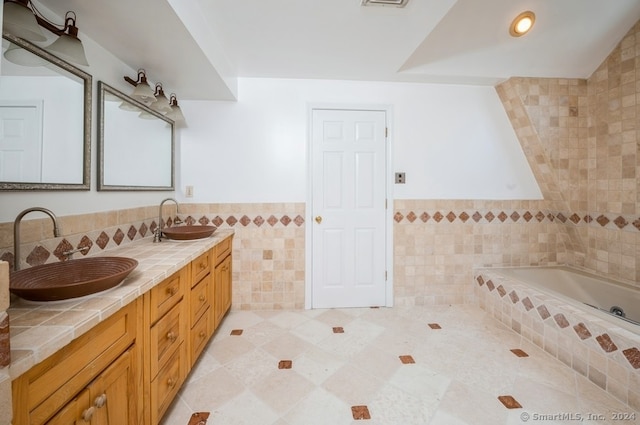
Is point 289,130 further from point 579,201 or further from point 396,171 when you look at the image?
point 579,201

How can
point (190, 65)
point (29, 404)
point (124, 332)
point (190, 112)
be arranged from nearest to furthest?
point (29, 404)
point (124, 332)
point (190, 65)
point (190, 112)

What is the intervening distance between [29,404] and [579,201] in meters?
3.89

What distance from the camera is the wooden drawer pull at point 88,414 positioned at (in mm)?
809

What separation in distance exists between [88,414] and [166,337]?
19.6 inches

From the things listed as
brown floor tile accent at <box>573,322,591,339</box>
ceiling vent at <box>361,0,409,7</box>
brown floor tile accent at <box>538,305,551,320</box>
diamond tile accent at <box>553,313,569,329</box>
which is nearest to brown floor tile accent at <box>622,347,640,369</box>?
brown floor tile accent at <box>573,322,591,339</box>

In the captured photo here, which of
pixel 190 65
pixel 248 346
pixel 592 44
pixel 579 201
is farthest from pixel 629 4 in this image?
pixel 248 346

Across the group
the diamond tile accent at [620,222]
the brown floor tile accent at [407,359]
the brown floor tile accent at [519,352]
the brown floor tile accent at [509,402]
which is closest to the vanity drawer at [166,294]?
the brown floor tile accent at [407,359]

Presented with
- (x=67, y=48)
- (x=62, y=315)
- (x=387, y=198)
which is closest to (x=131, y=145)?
(x=67, y=48)

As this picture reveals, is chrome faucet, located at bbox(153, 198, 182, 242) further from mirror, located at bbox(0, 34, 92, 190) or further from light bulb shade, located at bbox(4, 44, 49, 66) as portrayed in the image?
light bulb shade, located at bbox(4, 44, 49, 66)

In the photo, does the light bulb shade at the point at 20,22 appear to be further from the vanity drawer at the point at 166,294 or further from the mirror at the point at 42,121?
the vanity drawer at the point at 166,294

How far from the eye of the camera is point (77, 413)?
0.79 metres

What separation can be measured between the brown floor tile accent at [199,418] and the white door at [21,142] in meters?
1.41

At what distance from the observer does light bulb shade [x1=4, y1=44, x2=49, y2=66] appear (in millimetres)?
1091

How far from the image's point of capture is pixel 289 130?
2.55 meters
